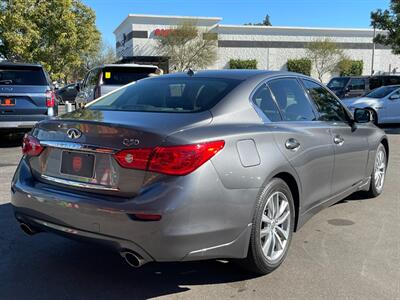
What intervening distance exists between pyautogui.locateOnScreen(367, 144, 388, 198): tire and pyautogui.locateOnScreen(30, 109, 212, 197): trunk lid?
327cm

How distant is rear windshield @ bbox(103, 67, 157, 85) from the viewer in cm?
1170

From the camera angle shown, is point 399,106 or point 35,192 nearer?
point 35,192

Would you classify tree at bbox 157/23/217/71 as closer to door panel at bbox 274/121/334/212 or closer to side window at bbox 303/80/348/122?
side window at bbox 303/80/348/122

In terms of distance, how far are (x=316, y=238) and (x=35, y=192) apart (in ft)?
8.63

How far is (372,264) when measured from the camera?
12.7 ft

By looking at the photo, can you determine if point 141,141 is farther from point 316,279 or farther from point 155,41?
point 155,41

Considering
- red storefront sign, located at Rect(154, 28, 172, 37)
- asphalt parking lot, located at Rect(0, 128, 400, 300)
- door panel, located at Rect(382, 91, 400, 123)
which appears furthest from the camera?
red storefront sign, located at Rect(154, 28, 172, 37)

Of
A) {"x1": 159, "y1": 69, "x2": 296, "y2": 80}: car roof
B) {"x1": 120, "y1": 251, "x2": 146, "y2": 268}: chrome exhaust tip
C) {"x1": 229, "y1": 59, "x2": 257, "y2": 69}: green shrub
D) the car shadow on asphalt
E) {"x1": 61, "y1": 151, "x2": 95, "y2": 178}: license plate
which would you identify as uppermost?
{"x1": 229, "y1": 59, "x2": 257, "y2": 69}: green shrub

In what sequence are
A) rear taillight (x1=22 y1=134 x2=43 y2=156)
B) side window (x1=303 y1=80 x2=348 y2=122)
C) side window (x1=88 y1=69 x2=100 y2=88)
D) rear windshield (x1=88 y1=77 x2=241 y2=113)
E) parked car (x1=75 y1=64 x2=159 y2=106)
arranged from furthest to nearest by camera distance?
1. side window (x1=88 y1=69 x2=100 y2=88)
2. parked car (x1=75 y1=64 x2=159 y2=106)
3. side window (x1=303 y1=80 x2=348 y2=122)
4. rear windshield (x1=88 y1=77 x2=241 y2=113)
5. rear taillight (x1=22 y1=134 x2=43 y2=156)

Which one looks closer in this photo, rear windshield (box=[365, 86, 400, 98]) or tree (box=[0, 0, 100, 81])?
rear windshield (box=[365, 86, 400, 98])

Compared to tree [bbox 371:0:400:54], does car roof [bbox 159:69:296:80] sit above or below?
below

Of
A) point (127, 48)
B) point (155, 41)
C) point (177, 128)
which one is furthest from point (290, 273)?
point (127, 48)

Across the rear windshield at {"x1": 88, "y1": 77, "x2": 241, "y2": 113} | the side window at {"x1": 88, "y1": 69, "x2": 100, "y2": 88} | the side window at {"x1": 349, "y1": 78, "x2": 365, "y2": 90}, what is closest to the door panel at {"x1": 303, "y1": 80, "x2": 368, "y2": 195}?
the rear windshield at {"x1": 88, "y1": 77, "x2": 241, "y2": 113}

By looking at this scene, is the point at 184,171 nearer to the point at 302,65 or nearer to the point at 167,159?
the point at 167,159
